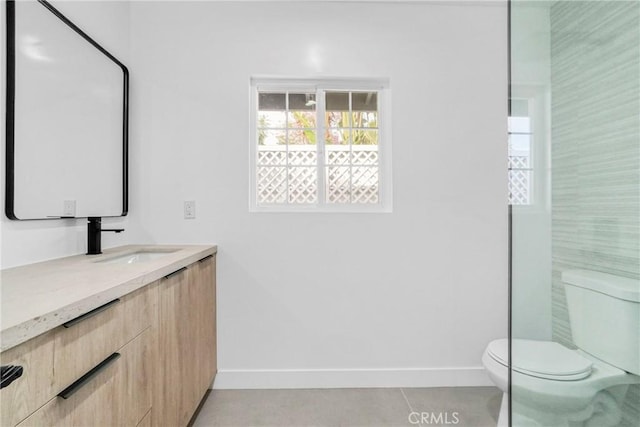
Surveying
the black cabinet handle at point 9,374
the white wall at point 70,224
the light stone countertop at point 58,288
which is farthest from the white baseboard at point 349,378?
the black cabinet handle at point 9,374

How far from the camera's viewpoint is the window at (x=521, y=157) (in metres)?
1.20

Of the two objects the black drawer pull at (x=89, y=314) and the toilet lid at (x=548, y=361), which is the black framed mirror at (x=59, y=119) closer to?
the black drawer pull at (x=89, y=314)

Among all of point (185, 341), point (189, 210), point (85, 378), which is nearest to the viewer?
point (85, 378)

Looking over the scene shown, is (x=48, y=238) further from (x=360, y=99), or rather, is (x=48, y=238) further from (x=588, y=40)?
(x=588, y=40)

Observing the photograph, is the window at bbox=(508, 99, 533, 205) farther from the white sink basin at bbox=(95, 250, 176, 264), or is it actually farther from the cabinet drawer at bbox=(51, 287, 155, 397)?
the white sink basin at bbox=(95, 250, 176, 264)

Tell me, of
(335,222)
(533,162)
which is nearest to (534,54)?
(533,162)

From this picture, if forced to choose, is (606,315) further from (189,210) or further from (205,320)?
(189,210)

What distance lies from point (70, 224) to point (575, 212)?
2101mm

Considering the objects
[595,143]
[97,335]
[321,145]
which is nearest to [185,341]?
[97,335]

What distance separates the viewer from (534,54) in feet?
3.91

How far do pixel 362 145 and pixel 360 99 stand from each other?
0.32m

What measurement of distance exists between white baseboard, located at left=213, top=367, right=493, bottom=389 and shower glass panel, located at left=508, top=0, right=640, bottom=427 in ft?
3.10

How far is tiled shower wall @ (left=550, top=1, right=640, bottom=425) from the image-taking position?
1.03 meters

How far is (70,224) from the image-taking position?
5.23 ft
